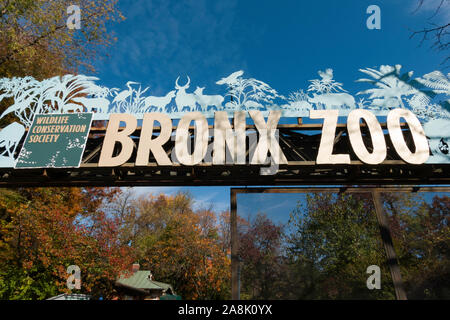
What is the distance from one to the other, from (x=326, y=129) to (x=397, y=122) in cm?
178

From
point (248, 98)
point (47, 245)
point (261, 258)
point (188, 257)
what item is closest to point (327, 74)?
point (248, 98)

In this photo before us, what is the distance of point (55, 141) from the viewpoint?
22.1 feet

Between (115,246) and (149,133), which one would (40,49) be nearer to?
(149,133)

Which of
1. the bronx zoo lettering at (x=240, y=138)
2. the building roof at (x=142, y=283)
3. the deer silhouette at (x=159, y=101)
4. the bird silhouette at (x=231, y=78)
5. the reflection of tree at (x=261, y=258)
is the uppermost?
the bird silhouette at (x=231, y=78)

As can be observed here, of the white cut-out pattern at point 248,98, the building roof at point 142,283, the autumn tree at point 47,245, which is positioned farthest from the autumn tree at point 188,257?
the white cut-out pattern at point 248,98

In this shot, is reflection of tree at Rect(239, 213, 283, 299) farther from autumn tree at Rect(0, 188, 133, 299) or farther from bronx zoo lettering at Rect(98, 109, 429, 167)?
autumn tree at Rect(0, 188, 133, 299)

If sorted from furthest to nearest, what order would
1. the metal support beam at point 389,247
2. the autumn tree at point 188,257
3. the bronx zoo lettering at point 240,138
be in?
the autumn tree at point 188,257 < the bronx zoo lettering at point 240,138 < the metal support beam at point 389,247

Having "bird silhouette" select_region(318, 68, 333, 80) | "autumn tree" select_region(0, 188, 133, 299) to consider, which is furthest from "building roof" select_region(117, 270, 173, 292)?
"bird silhouette" select_region(318, 68, 333, 80)

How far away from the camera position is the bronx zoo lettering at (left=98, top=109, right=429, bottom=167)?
590cm

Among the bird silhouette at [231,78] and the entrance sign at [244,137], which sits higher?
the bird silhouette at [231,78]

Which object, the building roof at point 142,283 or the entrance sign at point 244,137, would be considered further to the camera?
the building roof at point 142,283

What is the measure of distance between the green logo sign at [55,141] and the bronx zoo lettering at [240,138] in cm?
76

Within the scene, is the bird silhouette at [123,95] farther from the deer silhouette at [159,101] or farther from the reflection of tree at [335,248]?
the reflection of tree at [335,248]

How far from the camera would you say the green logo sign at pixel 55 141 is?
644 centimetres
